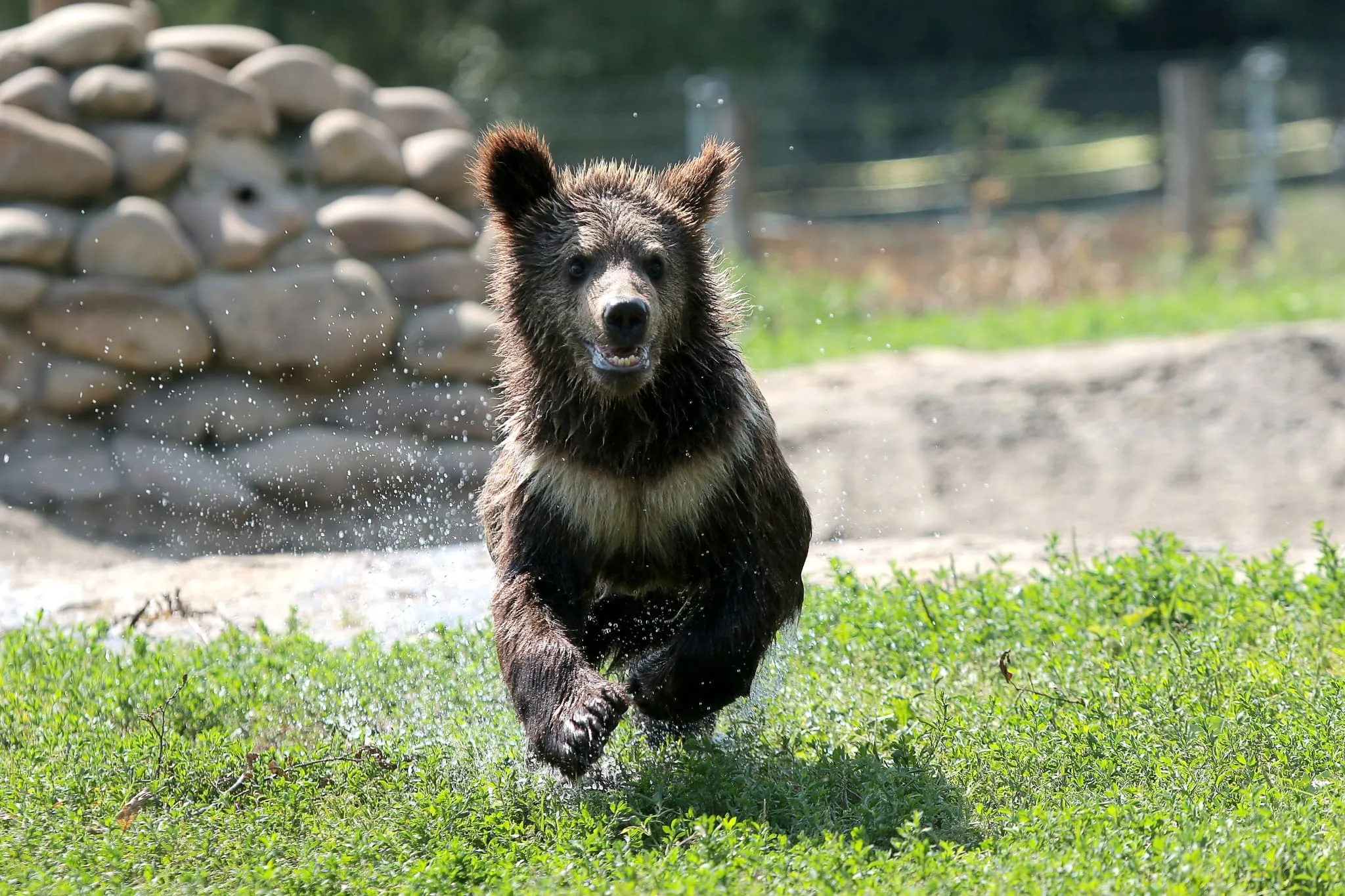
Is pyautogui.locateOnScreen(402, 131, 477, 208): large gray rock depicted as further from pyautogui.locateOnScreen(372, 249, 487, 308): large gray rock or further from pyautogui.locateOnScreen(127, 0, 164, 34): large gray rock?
pyautogui.locateOnScreen(127, 0, 164, 34): large gray rock

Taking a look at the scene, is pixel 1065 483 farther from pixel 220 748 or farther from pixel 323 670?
pixel 220 748

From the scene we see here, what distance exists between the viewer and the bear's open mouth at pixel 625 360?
14.4ft

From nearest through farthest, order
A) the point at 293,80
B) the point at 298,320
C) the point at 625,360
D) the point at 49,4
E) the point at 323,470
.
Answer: the point at 625,360, the point at 323,470, the point at 298,320, the point at 293,80, the point at 49,4

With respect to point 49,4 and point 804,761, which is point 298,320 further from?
point 804,761

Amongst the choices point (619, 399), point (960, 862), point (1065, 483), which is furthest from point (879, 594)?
point (1065, 483)

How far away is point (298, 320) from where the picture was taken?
891 centimetres

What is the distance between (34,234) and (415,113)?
8.49 ft

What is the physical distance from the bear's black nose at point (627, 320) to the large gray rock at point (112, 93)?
586cm

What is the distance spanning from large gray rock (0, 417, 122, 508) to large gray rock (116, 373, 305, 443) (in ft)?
0.79

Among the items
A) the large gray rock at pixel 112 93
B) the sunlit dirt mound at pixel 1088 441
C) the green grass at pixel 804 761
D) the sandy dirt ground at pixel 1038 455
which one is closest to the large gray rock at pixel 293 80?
the large gray rock at pixel 112 93

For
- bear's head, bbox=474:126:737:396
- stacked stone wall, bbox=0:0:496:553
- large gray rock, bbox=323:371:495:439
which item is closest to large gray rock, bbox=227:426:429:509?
stacked stone wall, bbox=0:0:496:553

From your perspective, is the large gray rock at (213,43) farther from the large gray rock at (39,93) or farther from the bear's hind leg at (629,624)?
the bear's hind leg at (629,624)

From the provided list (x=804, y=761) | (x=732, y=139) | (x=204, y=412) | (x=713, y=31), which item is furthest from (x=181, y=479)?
(x=713, y=31)

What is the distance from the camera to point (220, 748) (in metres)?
4.72
